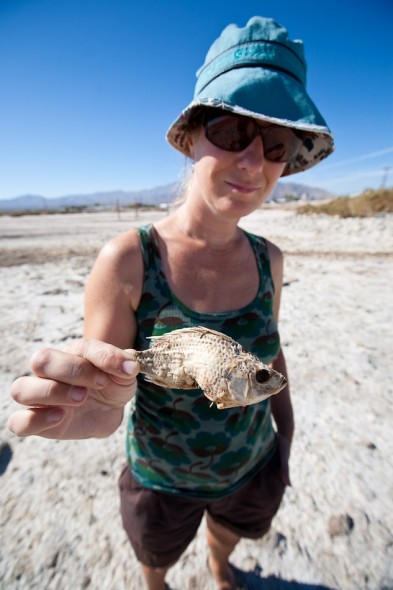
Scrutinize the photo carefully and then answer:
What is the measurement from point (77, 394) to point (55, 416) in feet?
0.37

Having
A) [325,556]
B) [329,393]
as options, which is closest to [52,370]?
[325,556]

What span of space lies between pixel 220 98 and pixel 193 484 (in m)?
1.97

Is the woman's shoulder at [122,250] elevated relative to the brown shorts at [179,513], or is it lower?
elevated

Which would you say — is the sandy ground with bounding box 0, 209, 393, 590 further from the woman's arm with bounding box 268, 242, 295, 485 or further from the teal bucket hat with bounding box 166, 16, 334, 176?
the teal bucket hat with bounding box 166, 16, 334, 176

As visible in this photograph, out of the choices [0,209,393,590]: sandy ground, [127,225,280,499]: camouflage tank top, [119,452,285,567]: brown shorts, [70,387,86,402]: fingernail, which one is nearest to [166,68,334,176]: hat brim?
[127,225,280,499]: camouflage tank top

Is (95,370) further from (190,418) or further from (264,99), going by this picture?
(264,99)

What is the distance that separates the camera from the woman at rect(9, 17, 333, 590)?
1360 mm

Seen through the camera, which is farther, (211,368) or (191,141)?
(191,141)

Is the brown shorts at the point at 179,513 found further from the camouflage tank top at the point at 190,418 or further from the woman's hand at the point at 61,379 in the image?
the woman's hand at the point at 61,379

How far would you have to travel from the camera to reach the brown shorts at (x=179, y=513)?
1660mm

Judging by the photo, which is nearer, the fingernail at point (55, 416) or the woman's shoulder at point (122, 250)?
the fingernail at point (55, 416)

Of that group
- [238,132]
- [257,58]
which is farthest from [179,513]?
[257,58]

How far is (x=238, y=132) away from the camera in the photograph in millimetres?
1476

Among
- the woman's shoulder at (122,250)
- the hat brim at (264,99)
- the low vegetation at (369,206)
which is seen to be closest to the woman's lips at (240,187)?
the hat brim at (264,99)
